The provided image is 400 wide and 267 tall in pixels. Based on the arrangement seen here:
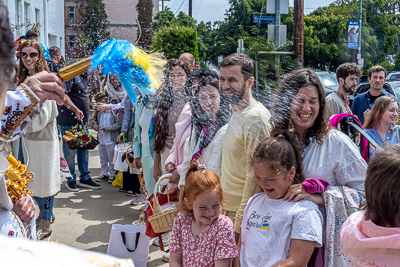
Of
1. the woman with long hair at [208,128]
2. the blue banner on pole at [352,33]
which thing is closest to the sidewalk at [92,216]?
the woman with long hair at [208,128]

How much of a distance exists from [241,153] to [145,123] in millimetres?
2208

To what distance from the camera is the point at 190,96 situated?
3840 millimetres

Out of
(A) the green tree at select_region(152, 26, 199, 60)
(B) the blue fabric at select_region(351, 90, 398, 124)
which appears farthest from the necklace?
(B) the blue fabric at select_region(351, 90, 398, 124)

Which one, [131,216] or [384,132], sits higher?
[384,132]

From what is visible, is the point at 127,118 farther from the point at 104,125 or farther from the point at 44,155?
the point at 44,155

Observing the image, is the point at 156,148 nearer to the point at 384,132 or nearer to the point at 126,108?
the point at 126,108

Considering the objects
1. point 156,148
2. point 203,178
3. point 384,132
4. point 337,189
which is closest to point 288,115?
point 337,189

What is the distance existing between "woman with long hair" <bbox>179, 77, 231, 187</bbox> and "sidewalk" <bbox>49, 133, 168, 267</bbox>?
1.34 meters

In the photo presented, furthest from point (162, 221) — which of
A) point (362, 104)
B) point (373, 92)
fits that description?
point (373, 92)

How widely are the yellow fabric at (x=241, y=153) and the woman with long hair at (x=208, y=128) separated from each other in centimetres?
13

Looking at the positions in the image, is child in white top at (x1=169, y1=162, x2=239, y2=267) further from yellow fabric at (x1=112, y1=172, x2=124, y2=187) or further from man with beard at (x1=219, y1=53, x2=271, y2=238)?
yellow fabric at (x1=112, y1=172, x2=124, y2=187)

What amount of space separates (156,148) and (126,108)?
74.9 inches

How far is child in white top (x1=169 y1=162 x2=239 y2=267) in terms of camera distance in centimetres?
245

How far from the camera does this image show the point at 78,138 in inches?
228
